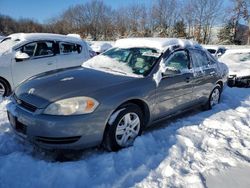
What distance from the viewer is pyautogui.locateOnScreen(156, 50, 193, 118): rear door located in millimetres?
4668

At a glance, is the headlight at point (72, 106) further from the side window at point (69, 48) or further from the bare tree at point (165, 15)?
the bare tree at point (165, 15)

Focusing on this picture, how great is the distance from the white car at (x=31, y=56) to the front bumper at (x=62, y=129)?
3.60 m

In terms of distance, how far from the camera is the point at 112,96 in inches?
150

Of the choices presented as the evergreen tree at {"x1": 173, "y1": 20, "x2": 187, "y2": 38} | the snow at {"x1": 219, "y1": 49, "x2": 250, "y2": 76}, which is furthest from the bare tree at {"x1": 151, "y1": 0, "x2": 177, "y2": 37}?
the snow at {"x1": 219, "y1": 49, "x2": 250, "y2": 76}

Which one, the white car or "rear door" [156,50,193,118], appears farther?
the white car

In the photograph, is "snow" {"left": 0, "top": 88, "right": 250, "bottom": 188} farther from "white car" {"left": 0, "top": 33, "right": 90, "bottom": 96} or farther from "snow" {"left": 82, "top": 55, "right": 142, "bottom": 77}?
"white car" {"left": 0, "top": 33, "right": 90, "bottom": 96}

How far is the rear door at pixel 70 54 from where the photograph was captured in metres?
7.85

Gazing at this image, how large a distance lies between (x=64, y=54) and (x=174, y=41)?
3667 millimetres

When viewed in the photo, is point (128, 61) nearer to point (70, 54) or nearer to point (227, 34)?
point (70, 54)

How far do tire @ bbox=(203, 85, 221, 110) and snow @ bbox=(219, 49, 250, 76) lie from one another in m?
2.83

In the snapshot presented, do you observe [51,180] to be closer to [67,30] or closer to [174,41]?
[174,41]

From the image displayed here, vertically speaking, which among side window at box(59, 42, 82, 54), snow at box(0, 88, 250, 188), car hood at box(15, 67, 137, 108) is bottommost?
snow at box(0, 88, 250, 188)

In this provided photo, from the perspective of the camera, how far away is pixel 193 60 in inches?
220

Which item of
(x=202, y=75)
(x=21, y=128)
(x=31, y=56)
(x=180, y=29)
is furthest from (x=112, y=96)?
(x=180, y=29)
